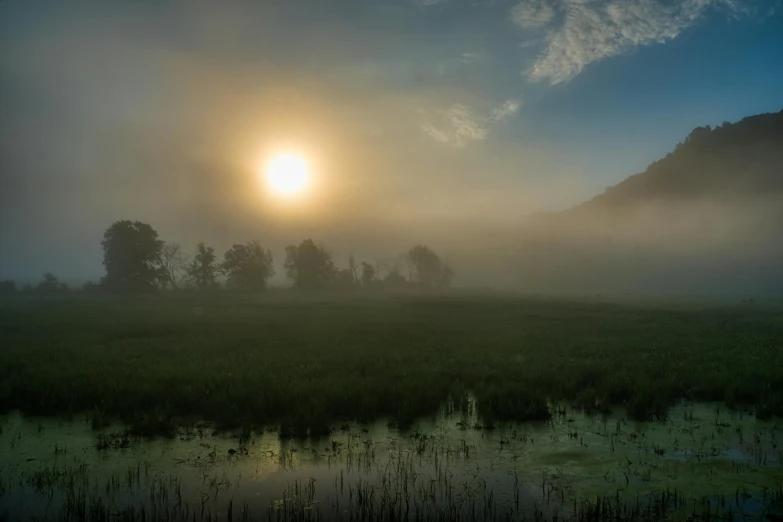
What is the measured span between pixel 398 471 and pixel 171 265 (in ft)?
387

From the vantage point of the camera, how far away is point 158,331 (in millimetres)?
37250

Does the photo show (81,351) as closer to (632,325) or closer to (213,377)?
(213,377)

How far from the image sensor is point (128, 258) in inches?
3585

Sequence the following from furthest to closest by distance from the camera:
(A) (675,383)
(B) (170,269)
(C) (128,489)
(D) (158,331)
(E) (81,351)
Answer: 1. (B) (170,269)
2. (D) (158,331)
3. (E) (81,351)
4. (A) (675,383)
5. (C) (128,489)

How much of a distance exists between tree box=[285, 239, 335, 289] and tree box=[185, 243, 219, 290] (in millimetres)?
21836

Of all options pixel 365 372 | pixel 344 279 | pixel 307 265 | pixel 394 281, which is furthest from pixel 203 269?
pixel 365 372

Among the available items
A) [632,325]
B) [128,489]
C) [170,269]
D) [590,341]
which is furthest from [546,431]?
[170,269]

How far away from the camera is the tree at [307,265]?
121750 mm

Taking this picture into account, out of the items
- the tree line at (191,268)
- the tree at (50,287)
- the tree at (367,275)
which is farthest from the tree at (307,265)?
the tree at (50,287)

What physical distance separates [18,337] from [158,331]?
9.26 metres

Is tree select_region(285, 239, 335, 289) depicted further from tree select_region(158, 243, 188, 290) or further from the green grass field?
the green grass field

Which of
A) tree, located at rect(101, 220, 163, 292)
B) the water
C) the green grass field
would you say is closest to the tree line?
tree, located at rect(101, 220, 163, 292)

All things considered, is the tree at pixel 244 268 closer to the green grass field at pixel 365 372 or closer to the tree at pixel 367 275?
the tree at pixel 367 275

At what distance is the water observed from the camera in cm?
942
